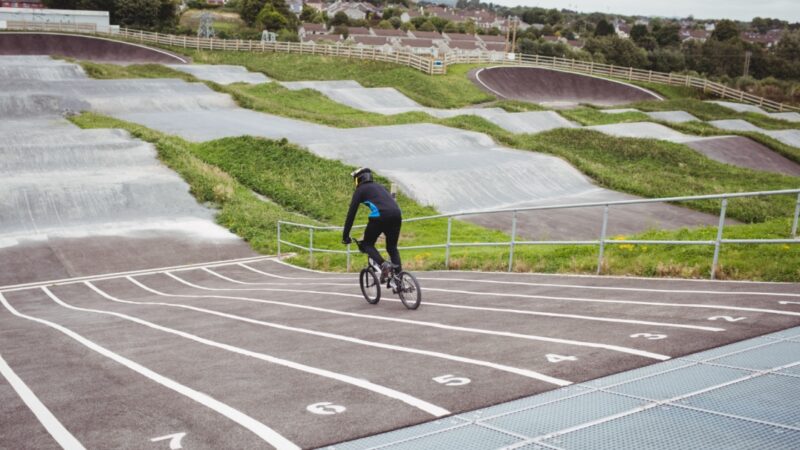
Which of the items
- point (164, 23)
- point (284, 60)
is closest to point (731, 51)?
point (284, 60)

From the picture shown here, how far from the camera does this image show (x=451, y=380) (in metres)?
6.62

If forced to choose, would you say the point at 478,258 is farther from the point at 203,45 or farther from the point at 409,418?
the point at 203,45

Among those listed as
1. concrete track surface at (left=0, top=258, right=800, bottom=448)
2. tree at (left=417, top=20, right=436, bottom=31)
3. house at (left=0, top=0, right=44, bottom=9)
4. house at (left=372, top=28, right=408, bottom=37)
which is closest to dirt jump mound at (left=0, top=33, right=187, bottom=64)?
house at (left=0, top=0, right=44, bottom=9)

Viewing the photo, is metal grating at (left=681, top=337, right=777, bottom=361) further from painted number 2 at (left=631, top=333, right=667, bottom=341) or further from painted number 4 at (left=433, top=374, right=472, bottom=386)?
painted number 4 at (left=433, top=374, right=472, bottom=386)

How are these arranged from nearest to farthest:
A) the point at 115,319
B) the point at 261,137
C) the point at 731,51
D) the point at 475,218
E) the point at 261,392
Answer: the point at 261,392
the point at 115,319
the point at 475,218
the point at 261,137
the point at 731,51

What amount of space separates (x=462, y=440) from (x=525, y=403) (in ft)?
3.15

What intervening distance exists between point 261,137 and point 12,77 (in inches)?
1080

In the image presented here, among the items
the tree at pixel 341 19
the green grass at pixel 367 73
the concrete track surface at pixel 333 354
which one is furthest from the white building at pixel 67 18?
the tree at pixel 341 19

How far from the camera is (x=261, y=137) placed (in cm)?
3447

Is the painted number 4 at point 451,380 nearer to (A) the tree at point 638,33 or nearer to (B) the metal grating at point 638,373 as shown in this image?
(B) the metal grating at point 638,373

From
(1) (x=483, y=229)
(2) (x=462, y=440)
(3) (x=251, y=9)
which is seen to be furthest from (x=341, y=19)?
(2) (x=462, y=440)

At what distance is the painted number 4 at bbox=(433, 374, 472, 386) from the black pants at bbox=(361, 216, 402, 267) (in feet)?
11.8

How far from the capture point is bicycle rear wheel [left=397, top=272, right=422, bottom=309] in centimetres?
1059

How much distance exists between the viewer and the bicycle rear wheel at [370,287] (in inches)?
455
